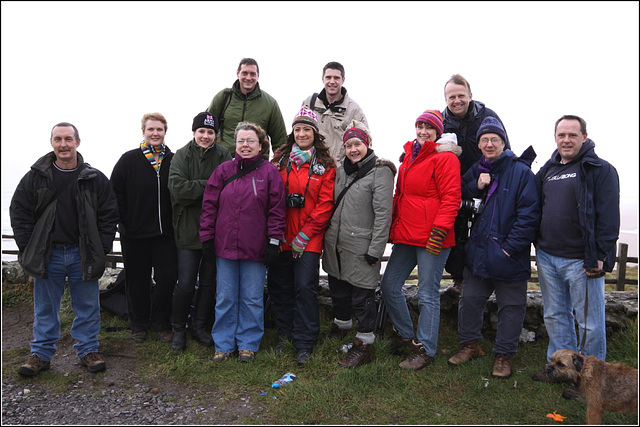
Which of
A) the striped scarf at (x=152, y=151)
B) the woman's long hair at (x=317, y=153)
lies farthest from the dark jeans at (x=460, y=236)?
the striped scarf at (x=152, y=151)

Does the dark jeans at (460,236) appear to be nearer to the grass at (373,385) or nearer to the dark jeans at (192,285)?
the grass at (373,385)

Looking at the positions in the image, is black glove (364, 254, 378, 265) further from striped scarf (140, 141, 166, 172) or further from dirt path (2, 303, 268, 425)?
striped scarf (140, 141, 166, 172)

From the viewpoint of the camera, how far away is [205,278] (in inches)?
209

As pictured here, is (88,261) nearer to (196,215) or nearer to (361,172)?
(196,215)

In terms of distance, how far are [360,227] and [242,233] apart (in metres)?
1.30

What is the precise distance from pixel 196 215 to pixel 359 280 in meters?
2.10

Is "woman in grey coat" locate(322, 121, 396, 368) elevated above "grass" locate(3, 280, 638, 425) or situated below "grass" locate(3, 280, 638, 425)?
above

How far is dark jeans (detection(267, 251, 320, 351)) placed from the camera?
4887 millimetres

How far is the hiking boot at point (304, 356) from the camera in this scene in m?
4.83

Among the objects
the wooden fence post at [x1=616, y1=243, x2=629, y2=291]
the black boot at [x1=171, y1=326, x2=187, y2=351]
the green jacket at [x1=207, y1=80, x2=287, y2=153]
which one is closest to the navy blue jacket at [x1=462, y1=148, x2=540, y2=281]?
the green jacket at [x1=207, y1=80, x2=287, y2=153]

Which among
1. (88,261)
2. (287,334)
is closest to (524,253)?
(287,334)

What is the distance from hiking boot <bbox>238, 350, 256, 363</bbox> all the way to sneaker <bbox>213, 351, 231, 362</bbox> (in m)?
0.14

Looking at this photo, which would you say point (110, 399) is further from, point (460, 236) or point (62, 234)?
point (460, 236)

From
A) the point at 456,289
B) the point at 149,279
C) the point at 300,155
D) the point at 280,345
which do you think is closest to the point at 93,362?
the point at 149,279
